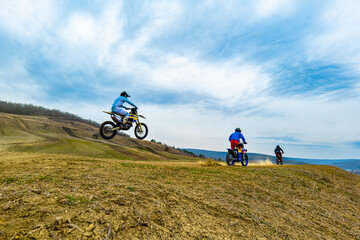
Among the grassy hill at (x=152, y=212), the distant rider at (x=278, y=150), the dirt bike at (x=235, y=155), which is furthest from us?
the distant rider at (x=278, y=150)

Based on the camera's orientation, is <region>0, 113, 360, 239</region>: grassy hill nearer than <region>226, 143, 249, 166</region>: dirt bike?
Yes

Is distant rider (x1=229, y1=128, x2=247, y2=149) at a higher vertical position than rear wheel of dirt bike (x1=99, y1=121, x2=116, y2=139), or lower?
higher

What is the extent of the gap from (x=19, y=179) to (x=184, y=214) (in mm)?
4848

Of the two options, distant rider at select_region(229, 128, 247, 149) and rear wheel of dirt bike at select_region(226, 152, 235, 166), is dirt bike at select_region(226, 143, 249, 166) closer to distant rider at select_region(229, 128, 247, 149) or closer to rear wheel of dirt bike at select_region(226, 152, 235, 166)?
rear wheel of dirt bike at select_region(226, 152, 235, 166)

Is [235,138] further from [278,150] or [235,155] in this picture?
[278,150]

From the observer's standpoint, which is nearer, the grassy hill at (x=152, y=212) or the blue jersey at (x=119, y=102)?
the grassy hill at (x=152, y=212)

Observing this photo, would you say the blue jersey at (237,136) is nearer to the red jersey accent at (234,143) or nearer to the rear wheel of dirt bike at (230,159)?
the red jersey accent at (234,143)

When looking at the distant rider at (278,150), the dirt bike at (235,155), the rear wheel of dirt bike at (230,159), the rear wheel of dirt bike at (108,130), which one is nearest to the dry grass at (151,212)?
the rear wheel of dirt bike at (108,130)

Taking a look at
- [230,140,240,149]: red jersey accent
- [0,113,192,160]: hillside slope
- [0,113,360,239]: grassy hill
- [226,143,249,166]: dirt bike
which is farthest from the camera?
[0,113,192,160]: hillside slope

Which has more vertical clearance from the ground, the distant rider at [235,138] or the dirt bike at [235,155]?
the distant rider at [235,138]

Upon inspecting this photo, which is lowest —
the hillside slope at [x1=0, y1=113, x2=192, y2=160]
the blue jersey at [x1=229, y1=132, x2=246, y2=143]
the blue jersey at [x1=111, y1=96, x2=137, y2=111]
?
the hillside slope at [x1=0, y1=113, x2=192, y2=160]

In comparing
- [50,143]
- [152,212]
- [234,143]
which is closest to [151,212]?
[152,212]

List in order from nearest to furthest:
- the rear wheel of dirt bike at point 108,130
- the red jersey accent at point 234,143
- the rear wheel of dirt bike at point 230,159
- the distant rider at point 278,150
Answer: the rear wheel of dirt bike at point 108,130 → the red jersey accent at point 234,143 → the rear wheel of dirt bike at point 230,159 → the distant rider at point 278,150

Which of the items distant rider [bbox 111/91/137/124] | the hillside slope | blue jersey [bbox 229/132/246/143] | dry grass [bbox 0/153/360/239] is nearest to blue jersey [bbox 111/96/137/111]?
distant rider [bbox 111/91/137/124]
